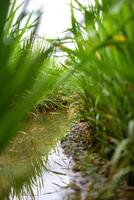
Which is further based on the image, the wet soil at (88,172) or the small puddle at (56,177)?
the small puddle at (56,177)

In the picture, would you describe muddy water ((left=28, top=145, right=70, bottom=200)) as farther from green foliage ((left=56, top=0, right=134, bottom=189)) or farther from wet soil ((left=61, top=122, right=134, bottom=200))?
green foliage ((left=56, top=0, right=134, bottom=189))

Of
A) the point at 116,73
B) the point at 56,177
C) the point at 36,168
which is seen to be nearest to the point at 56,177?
the point at 56,177

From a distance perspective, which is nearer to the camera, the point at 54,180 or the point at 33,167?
the point at 54,180

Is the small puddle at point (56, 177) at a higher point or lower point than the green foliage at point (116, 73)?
lower

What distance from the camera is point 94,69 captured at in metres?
1.32

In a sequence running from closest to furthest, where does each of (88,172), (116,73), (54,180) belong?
(116,73), (88,172), (54,180)

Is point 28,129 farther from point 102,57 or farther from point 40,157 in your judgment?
point 102,57

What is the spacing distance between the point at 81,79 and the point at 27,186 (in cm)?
51

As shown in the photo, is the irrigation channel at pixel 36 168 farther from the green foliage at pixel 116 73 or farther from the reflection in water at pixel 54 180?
the green foliage at pixel 116 73

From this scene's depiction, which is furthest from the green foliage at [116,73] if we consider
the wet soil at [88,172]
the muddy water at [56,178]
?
the muddy water at [56,178]

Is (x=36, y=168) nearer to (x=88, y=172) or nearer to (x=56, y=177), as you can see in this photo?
(x=56, y=177)

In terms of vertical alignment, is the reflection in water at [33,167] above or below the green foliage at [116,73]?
below

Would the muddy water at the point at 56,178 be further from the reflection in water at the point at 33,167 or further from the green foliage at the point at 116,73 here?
the green foliage at the point at 116,73

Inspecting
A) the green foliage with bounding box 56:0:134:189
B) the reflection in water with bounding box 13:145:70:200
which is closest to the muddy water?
the reflection in water with bounding box 13:145:70:200
